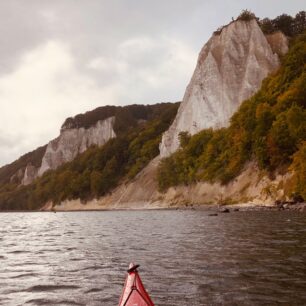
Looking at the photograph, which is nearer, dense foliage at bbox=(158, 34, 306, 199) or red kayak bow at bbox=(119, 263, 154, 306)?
red kayak bow at bbox=(119, 263, 154, 306)

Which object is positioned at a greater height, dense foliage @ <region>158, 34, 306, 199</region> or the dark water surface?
dense foliage @ <region>158, 34, 306, 199</region>

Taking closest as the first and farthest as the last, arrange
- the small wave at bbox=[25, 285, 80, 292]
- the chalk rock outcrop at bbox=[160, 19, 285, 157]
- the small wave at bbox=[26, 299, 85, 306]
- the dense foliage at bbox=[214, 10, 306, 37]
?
1. the small wave at bbox=[26, 299, 85, 306]
2. the small wave at bbox=[25, 285, 80, 292]
3. the chalk rock outcrop at bbox=[160, 19, 285, 157]
4. the dense foliage at bbox=[214, 10, 306, 37]

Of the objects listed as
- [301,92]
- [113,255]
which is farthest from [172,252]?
[301,92]

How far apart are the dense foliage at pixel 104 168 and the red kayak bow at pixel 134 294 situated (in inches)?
4603

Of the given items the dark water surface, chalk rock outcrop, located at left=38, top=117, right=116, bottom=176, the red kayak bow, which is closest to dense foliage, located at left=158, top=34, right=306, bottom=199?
the dark water surface

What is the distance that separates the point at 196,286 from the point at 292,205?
41.2 meters

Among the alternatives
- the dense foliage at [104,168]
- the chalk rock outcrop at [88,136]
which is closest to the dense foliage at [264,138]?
the dense foliage at [104,168]

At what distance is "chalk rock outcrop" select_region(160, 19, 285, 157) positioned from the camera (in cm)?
9444

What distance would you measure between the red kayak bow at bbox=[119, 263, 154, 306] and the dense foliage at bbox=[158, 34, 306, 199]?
4518 cm

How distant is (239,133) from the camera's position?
79812 mm

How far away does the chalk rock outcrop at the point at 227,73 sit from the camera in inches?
3718

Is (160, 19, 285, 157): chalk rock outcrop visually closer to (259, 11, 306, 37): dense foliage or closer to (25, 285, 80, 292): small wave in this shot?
(259, 11, 306, 37): dense foliage

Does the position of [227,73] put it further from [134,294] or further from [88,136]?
[88,136]

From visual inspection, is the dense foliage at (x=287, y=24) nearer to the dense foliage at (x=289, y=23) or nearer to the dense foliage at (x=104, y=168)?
the dense foliage at (x=289, y=23)
